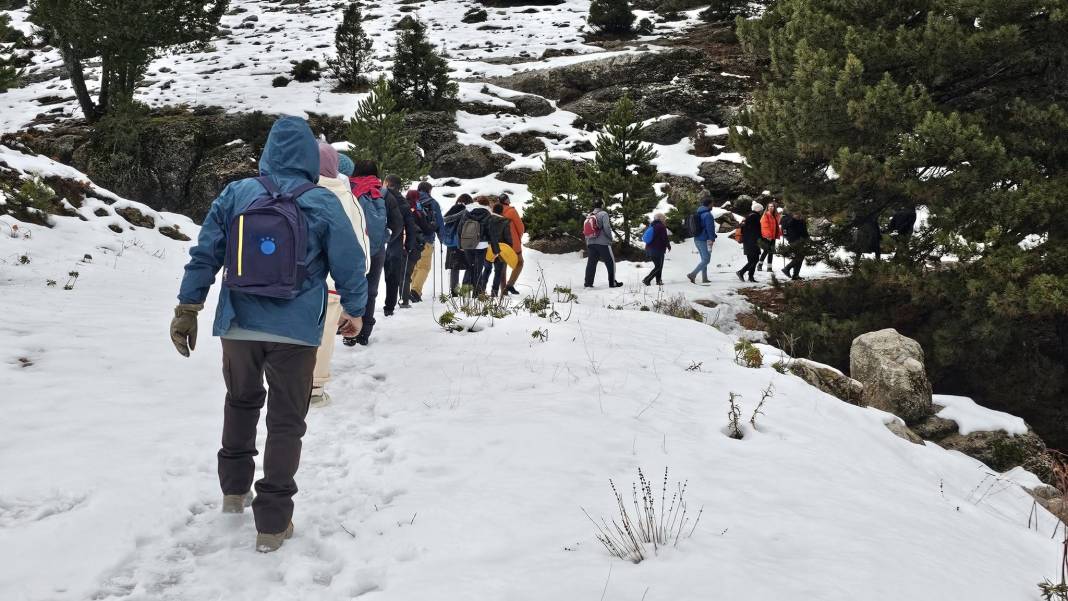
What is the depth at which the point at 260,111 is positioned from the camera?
2803 cm

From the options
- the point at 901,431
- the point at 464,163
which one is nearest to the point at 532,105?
the point at 464,163

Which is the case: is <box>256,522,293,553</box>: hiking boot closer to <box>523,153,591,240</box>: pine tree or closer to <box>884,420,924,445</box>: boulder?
<box>884,420,924,445</box>: boulder

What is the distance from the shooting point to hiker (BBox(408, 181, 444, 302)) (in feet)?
32.5

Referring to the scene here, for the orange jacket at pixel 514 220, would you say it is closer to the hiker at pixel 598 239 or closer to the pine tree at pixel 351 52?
the hiker at pixel 598 239

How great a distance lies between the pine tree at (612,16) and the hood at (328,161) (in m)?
39.6

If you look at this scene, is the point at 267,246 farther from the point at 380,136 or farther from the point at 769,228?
the point at 380,136

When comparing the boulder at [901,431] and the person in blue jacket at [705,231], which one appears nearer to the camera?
the boulder at [901,431]

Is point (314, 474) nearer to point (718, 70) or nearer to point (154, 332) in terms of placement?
point (154, 332)

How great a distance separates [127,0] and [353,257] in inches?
1102

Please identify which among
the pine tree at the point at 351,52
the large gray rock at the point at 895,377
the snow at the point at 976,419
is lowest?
the snow at the point at 976,419

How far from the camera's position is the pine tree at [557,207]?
60.1ft

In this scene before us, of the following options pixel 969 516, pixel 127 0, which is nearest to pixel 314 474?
pixel 969 516

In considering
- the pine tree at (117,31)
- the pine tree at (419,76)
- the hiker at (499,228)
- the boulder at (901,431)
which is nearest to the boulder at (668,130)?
the pine tree at (419,76)

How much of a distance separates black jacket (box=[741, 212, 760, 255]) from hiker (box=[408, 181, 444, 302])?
7818 mm
